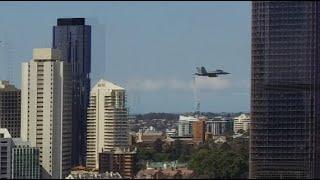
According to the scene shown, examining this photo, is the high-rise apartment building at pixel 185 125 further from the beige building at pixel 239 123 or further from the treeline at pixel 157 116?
the beige building at pixel 239 123

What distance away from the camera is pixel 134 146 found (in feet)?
56.2

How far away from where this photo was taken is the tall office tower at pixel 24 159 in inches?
513

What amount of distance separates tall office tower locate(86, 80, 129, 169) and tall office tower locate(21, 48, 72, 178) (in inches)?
41.7

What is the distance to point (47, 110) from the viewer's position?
14922 millimetres

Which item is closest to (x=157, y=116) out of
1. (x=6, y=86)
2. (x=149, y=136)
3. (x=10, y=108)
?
(x=149, y=136)

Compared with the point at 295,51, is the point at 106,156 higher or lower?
lower

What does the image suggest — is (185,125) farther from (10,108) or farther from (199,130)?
(10,108)

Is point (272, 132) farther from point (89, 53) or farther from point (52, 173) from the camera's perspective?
point (89, 53)

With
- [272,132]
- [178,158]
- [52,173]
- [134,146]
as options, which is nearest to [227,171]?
[272,132]

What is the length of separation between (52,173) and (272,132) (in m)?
3.89

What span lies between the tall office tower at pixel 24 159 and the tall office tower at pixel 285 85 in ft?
11.8

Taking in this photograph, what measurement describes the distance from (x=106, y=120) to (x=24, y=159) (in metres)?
3.66

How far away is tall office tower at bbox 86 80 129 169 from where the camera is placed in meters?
16.6

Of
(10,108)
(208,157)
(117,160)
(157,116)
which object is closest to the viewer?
(208,157)
